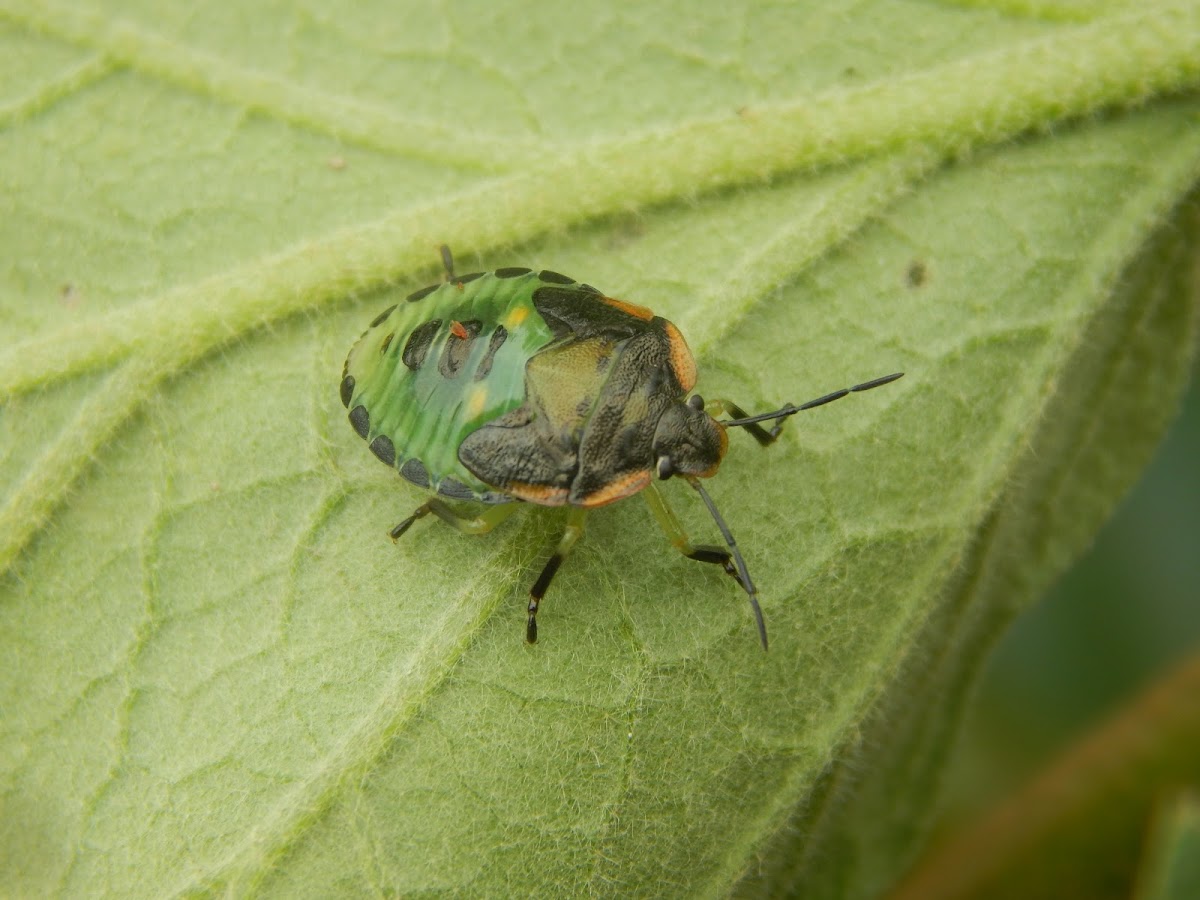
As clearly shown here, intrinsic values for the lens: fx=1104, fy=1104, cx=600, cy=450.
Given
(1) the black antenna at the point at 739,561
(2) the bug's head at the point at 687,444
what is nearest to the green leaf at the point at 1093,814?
(1) the black antenna at the point at 739,561

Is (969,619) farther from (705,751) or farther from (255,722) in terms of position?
(255,722)

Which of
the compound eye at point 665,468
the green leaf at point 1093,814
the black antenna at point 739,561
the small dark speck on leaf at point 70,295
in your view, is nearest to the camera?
the black antenna at point 739,561

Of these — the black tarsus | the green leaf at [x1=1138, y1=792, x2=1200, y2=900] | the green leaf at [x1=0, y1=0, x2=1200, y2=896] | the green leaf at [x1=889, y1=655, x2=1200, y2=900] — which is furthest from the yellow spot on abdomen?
the green leaf at [x1=889, y1=655, x2=1200, y2=900]

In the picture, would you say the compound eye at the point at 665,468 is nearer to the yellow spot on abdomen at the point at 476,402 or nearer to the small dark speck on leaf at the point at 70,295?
the yellow spot on abdomen at the point at 476,402

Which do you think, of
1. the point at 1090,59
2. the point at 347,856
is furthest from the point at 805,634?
the point at 1090,59

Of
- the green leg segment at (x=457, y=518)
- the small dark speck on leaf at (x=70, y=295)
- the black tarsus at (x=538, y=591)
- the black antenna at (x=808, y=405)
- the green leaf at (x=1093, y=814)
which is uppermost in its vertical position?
the black antenna at (x=808, y=405)

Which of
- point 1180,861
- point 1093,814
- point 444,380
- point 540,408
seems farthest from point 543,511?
point 1093,814

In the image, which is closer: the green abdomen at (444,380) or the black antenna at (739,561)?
the black antenna at (739,561)

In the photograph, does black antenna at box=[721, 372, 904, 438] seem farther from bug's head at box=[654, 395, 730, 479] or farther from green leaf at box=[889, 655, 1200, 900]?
green leaf at box=[889, 655, 1200, 900]
